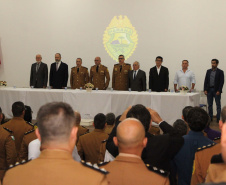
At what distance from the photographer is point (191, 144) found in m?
2.23

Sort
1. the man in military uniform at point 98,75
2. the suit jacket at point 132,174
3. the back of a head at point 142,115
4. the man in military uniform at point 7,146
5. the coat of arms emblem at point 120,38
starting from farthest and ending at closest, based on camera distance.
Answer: the coat of arms emblem at point 120,38 < the man in military uniform at point 98,75 < the man in military uniform at point 7,146 < the back of a head at point 142,115 < the suit jacket at point 132,174

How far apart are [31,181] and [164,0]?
8620mm

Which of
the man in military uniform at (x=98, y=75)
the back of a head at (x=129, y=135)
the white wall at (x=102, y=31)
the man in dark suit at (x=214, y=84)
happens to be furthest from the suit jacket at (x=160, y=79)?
the back of a head at (x=129, y=135)

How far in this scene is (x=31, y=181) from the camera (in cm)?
115

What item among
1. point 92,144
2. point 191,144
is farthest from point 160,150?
point 92,144

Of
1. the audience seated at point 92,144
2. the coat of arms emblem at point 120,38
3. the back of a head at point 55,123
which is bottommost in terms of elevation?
the audience seated at point 92,144

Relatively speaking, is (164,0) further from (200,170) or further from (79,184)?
(79,184)

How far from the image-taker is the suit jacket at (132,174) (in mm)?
1470

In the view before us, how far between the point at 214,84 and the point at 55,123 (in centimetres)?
718

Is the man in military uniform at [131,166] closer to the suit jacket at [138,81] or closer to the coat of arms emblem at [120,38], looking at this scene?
the suit jacket at [138,81]

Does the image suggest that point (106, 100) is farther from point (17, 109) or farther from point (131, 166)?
point (131, 166)

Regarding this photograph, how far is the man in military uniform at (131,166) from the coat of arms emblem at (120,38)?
26.2 feet

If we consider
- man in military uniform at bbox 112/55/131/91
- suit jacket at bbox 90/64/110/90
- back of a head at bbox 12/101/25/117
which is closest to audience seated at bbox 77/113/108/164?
Result: back of a head at bbox 12/101/25/117

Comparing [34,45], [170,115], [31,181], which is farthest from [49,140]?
[34,45]
